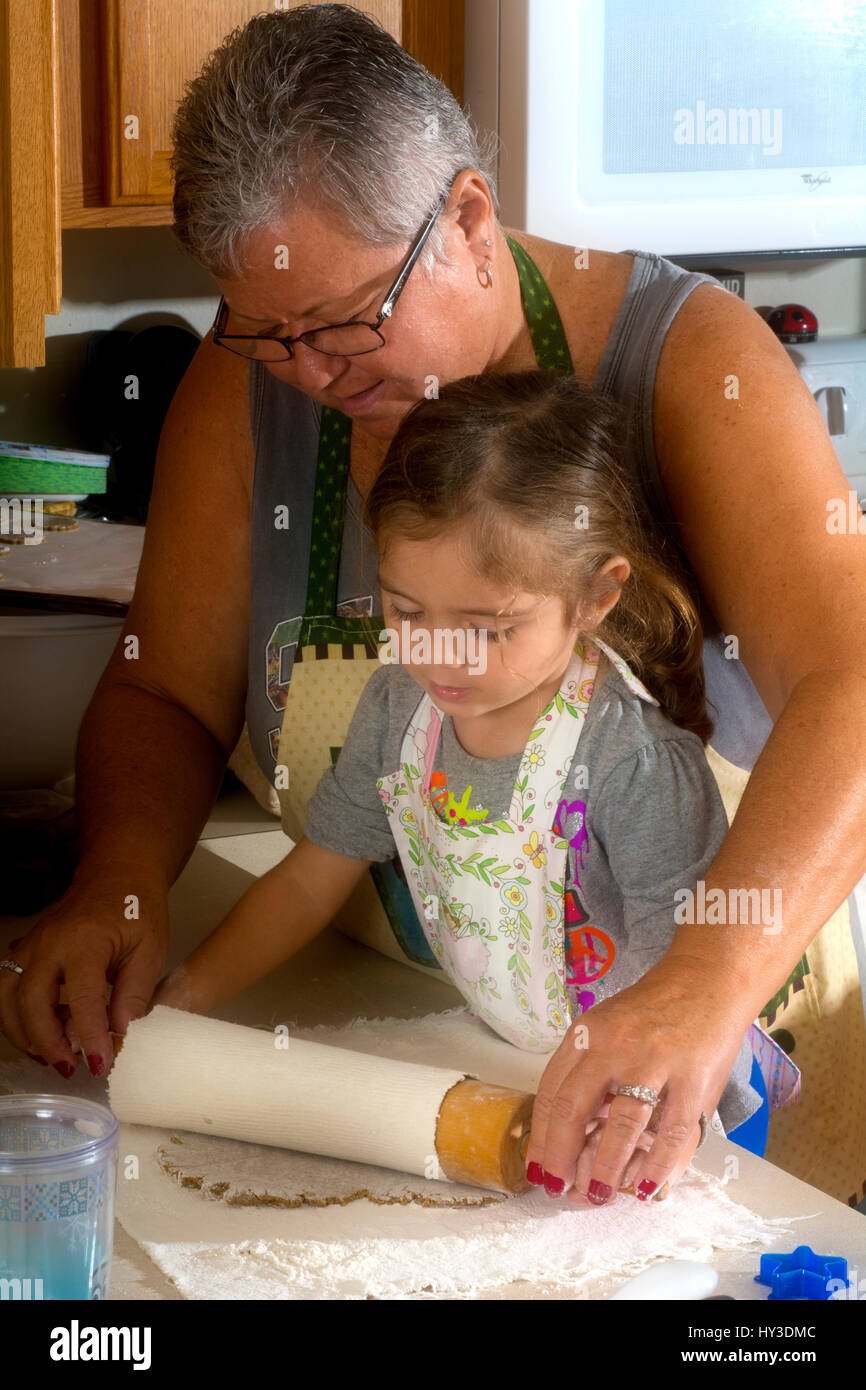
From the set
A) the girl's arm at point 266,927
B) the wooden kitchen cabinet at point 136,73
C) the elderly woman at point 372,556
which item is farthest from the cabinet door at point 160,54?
the girl's arm at point 266,927

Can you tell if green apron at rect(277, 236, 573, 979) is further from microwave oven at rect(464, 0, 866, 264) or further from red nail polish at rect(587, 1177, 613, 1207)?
microwave oven at rect(464, 0, 866, 264)

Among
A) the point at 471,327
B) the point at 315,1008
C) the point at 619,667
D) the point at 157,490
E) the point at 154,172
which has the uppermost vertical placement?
the point at 154,172

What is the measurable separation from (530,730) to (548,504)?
0.16 meters

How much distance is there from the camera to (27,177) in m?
1.07

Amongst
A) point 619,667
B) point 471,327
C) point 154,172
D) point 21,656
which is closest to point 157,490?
point 21,656

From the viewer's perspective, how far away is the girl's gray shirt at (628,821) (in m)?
0.96

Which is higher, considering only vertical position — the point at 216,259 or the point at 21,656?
the point at 216,259

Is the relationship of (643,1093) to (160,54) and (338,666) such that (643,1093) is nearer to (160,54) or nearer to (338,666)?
(338,666)

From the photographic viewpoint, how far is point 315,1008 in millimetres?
1041

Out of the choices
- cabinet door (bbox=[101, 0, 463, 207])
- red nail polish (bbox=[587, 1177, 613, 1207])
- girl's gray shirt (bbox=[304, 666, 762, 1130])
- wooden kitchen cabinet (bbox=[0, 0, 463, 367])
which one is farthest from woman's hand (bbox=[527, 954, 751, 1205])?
cabinet door (bbox=[101, 0, 463, 207])

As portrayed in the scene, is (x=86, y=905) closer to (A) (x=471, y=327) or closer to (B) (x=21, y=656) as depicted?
(B) (x=21, y=656)

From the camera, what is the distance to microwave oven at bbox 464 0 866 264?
5.50 ft

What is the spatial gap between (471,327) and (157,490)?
336 mm

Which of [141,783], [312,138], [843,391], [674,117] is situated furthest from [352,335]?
[843,391]
